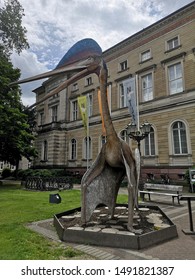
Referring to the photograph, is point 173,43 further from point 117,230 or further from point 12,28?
point 117,230

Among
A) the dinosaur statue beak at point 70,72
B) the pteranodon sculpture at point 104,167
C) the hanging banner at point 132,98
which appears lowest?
the pteranodon sculpture at point 104,167

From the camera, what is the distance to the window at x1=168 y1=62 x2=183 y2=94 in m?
19.6

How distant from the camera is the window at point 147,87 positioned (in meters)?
22.0

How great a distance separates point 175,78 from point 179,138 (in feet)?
18.7

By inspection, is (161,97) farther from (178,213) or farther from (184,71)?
(178,213)

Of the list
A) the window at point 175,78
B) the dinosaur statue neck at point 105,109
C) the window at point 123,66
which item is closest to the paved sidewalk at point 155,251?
the dinosaur statue neck at point 105,109

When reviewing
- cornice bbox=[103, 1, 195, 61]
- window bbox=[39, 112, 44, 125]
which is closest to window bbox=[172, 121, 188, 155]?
cornice bbox=[103, 1, 195, 61]

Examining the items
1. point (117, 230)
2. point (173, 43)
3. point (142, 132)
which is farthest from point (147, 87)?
point (117, 230)

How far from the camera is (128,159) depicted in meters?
5.62

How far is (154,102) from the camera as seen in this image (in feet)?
69.1

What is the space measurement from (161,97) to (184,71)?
293 centimetres

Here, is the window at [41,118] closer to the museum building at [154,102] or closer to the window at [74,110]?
the museum building at [154,102]

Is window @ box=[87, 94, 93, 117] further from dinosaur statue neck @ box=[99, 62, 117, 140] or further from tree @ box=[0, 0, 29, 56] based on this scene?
dinosaur statue neck @ box=[99, 62, 117, 140]

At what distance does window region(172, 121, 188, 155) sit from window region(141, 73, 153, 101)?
440cm
